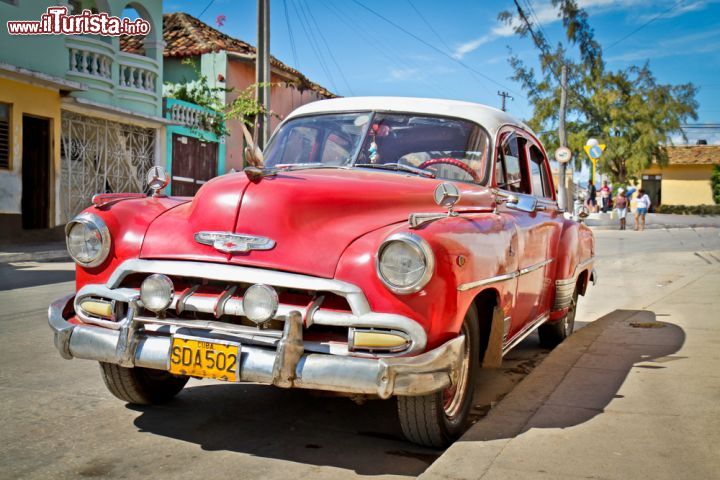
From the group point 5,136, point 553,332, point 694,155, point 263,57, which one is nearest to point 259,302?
point 553,332

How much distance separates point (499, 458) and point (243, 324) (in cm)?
126

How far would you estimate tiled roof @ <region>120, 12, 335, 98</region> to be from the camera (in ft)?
80.3

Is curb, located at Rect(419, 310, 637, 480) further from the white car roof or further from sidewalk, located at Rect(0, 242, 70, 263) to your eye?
sidewalk, located at Rect(0, 242, 70, 263)

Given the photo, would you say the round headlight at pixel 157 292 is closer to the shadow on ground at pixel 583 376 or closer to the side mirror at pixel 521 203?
the shadow on ground at pixel 583 376

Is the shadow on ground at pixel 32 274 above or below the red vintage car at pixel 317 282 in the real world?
below

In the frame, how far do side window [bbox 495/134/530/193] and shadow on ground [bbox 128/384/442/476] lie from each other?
1574 millimetres

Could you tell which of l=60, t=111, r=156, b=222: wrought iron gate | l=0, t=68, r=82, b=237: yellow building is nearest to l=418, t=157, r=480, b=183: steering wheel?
l=0, t=68, r=82, b=237: yellow building

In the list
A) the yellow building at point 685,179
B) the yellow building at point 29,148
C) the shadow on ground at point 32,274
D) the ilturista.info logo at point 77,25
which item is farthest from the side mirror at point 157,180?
the yellow building at point 685,179

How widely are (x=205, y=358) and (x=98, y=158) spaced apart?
55.9 ft

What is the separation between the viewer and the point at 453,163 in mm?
4512

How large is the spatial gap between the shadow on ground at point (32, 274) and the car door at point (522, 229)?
6643 mm

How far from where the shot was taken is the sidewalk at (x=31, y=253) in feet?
43.7

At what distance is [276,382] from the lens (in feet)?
10.1

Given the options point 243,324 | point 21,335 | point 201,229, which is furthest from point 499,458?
point 21,335
